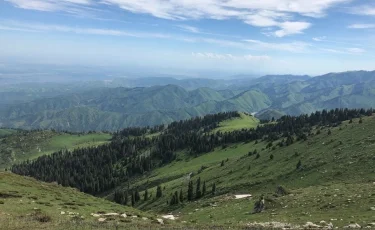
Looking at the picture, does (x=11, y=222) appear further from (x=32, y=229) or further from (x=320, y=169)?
(x=320, y=169)

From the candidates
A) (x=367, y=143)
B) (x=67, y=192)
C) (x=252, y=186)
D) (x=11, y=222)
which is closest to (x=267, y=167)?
(x=252, y=186)

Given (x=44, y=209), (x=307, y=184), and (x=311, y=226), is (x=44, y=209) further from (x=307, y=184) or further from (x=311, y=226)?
(x=307, y=184)

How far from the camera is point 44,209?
40.7 meters

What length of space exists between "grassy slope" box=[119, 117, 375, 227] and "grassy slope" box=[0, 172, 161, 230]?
46.6 feet

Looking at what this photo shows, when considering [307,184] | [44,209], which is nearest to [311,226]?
[44,209]

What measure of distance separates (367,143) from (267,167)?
2702 centimetres

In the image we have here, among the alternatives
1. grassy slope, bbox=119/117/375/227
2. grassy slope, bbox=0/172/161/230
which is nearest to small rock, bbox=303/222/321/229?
grassy slope, bbox=119/117/375/227

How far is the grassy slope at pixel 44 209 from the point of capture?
28.8 meters

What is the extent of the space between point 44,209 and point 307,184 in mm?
51570

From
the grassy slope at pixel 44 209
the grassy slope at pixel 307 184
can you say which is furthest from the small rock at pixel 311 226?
the grassy slope at pixel 44 209

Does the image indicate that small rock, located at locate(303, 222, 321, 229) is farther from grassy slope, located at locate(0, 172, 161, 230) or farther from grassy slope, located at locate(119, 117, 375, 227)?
grassy slope, located at locate(0, 172, 161, 230)

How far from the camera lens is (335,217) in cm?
3656

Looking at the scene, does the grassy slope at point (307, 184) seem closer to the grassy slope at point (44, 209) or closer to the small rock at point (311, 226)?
the small rock at point (311, 226)

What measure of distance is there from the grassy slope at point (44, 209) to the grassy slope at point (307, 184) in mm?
14206
